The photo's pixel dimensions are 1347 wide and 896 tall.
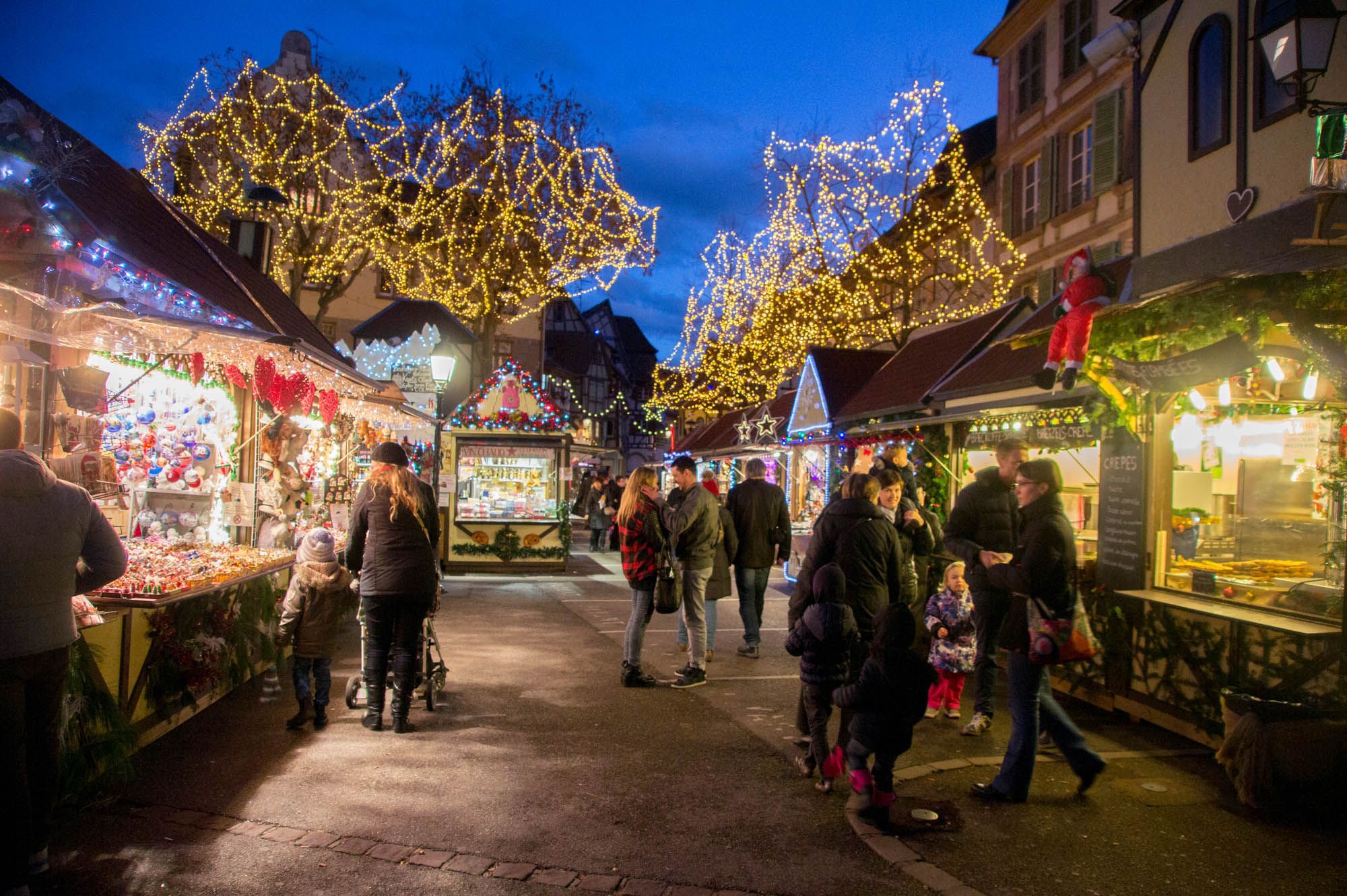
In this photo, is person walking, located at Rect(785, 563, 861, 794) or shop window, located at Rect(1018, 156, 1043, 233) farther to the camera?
shop window, located at Rect(1018, 156, 1043, 233)

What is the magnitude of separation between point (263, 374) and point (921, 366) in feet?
27.0

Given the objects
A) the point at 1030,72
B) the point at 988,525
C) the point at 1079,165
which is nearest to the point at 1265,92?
the point at 988,525

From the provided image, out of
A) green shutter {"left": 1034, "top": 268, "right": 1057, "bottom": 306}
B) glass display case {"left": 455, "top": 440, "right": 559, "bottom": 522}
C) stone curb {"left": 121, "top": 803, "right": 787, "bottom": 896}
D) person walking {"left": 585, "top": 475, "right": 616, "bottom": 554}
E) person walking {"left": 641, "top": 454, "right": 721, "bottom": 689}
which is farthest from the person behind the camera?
person walking {"left": 585, "top": 475, "right": 616, "bottom": 554}

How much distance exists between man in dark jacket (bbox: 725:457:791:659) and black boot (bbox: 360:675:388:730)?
3.99 metres

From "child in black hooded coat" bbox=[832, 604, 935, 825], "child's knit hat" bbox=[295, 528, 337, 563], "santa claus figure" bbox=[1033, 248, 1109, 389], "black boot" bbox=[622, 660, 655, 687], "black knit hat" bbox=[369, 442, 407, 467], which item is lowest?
"black boot" bbox=[622, 660, 655, 687]

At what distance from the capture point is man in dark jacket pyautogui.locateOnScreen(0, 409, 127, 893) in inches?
131

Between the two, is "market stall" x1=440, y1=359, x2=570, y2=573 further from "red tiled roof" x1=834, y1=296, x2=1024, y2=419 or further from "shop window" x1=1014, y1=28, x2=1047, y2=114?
"shop window" x1=1014, y1=28, x2=1047, y2=114

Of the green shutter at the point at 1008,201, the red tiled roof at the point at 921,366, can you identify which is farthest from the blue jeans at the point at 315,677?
the green shutter at the point at 1008,201

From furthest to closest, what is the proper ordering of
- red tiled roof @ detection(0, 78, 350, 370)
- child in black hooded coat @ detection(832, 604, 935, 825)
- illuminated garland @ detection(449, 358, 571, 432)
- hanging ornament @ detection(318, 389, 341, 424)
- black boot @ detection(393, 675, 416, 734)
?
1. illuminated garland @ detection(449, 358, 571, 432)
2. hanging ornament @ detection(318, 389, 341, 424)
3. black boot @ detection(393, 675, 416, 734)
4. red tiled roof @ detection(0, 78, 350, 370)
5. child in black hooded coat @ detection(832, 604, 935, 825)

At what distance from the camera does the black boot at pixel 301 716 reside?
19.4 feet

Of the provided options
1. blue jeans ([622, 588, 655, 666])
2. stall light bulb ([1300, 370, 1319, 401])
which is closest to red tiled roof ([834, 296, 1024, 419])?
stall light bulb ([1300, 370, 1319, 401])

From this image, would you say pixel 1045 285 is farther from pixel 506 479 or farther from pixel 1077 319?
pixel 1077 319

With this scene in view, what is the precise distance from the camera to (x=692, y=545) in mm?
7707

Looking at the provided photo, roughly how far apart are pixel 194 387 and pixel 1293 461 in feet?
31.2
